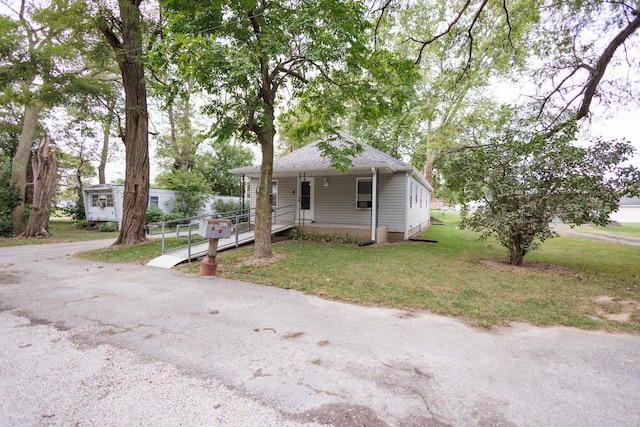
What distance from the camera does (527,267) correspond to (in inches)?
305

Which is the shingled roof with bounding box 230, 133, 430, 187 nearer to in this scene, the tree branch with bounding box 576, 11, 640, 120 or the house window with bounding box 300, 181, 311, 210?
the house window with bounding box 300, 181, 311, 210

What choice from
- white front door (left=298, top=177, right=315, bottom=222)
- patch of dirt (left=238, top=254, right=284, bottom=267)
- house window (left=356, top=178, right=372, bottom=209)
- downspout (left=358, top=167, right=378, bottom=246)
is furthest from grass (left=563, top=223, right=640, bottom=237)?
patch of dirt (left=238, top=254, right=284, bottom=267)

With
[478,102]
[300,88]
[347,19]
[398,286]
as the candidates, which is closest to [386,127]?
[478,102]

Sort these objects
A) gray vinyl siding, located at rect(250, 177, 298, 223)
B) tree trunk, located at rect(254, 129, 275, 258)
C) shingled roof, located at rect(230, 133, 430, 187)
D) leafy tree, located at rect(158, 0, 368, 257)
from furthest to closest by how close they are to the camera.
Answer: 1. gray vinyl siding, located at rect(250, 177, 298, 223)
2. shingled roof, located at rect(230, 133, 430, 187)
3. tree trunk, located at rect(254, 129, 275, 258)
4. leafy tree, located at rect(158, 0, 368, 257)

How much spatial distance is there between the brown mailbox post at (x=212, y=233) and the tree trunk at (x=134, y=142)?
18.4ft

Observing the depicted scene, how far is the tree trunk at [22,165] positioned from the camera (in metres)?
15.0

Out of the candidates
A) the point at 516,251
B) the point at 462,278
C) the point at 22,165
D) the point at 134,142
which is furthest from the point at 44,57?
the point at 516,251

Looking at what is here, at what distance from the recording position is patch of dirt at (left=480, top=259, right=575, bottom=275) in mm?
7348

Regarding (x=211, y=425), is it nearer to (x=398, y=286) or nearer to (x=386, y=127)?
(x=398, y=286)

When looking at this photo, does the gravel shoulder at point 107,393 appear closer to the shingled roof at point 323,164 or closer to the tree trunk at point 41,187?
the shingled roof at point 323,164

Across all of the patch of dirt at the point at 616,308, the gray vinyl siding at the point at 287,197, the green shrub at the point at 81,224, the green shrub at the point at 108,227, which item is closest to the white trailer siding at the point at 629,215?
the gray vinyl siding at the point at 287,197

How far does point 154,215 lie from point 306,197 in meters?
10.6

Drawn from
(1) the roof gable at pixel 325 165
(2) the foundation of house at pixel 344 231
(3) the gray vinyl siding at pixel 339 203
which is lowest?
(2) the foundation of house at pixel 344 231

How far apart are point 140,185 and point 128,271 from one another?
4.73 meters
